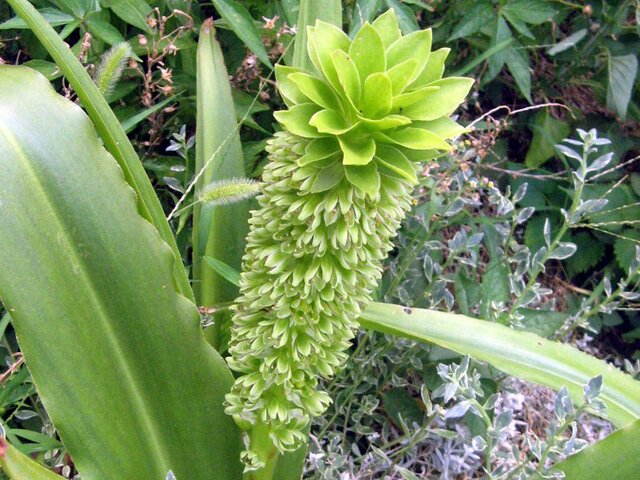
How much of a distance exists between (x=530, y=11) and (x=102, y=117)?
911 millimetres

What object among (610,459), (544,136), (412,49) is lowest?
(544,136)

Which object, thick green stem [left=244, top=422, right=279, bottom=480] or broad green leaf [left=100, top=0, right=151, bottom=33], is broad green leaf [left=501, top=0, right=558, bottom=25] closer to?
broad green leaf [left=100, top=0, right=151, bottom=33]

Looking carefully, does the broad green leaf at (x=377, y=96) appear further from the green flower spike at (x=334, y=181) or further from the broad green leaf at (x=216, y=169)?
the broad green leaf at (x=216, y=169)

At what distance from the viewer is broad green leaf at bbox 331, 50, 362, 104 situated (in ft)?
1.80

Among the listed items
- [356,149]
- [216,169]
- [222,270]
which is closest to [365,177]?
[356,149]

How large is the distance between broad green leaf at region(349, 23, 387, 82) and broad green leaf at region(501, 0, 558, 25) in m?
0.80

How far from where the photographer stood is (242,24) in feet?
3.43

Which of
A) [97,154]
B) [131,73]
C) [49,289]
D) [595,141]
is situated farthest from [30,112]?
[595,141]

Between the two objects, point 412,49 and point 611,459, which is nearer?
point 412,49

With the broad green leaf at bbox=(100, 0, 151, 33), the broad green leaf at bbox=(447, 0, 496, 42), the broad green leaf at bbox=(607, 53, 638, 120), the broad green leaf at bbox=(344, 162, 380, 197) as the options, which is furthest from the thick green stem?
the broad green leaf at bbox=(607, 53, 638, 120)

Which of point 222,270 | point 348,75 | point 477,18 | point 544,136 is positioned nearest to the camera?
point 348,75

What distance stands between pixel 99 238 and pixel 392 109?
0.36m

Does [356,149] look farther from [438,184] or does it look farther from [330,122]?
[438,184]

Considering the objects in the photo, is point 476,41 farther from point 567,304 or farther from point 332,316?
point 332,316
